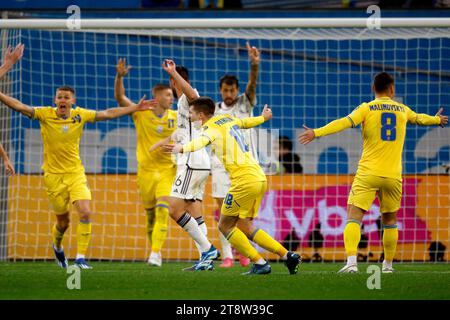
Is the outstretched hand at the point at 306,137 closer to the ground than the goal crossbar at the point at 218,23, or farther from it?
closer to the ground

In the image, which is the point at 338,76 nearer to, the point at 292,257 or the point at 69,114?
the point at 69,114

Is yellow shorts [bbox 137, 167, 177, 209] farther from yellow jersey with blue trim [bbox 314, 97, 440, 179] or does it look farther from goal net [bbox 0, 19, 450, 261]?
yellow jersey with blue trim [bbox 314, 97, 440, 179]

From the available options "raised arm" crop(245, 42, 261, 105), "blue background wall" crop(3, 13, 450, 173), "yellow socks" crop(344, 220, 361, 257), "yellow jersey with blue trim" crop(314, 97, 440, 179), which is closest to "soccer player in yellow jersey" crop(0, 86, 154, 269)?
"raised arm" crop(245, 42, 261, 105)

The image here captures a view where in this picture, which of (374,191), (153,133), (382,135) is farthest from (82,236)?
(382,135)

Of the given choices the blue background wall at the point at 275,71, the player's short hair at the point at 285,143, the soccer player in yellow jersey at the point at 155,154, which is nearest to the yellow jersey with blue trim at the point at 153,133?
the soccer player in yellow jersey at the point at 155,154

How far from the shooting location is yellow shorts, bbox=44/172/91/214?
36.1 ft

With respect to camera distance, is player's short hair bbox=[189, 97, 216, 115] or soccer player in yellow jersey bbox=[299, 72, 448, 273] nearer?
soccer player in yellow jersey bbox=[299, 72, 448, 273]

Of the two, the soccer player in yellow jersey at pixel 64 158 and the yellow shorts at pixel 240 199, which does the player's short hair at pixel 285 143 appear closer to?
the soccer player in yellow jersey at pixel 64 158

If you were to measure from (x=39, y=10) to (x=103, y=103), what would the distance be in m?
2.50

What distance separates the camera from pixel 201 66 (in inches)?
622

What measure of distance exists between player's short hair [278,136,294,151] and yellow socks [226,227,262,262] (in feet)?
17.0

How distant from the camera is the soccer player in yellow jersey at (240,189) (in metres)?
9.30

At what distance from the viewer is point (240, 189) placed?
30.6 feet

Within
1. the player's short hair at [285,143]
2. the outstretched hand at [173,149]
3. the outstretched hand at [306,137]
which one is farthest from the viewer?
the player's short hair at [285,143]
